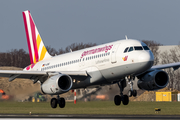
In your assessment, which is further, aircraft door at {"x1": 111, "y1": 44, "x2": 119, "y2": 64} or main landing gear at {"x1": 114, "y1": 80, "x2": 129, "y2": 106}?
main landing gear at {"x1": 114, "y1": 80, "x2": 129, "y2": 106}

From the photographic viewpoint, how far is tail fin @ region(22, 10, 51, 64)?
4527 cm

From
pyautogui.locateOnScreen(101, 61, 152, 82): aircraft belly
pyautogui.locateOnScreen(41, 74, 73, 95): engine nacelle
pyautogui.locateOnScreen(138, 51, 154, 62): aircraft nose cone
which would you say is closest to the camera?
pyautogui.locateOnScreen(138, 51, 154, 62): aircraft nose cone

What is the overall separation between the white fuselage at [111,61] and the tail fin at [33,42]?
8.67 m

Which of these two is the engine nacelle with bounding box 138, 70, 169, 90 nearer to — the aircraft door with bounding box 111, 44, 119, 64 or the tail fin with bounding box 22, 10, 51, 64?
the aircraft door with bounding box 111, 44, 119, 64

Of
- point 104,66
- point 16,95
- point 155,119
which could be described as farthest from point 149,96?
point 155,119

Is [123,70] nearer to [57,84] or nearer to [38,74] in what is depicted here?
[57,84]

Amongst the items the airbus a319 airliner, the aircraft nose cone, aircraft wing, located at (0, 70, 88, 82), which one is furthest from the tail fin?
the aircraft nose cone

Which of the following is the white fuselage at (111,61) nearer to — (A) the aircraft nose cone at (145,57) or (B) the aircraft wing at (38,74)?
(A) the aircraft nose cone at (145,57)

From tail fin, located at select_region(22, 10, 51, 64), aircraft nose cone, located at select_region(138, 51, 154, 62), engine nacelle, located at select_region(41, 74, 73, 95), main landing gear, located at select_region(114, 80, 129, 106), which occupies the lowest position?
Result: main landing gear, located at select_region(114, 80, 129, 106)

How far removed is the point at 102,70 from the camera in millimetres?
32812

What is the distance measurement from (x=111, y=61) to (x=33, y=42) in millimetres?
17598

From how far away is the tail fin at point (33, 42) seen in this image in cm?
4527

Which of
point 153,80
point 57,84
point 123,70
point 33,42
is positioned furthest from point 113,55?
point 33,42

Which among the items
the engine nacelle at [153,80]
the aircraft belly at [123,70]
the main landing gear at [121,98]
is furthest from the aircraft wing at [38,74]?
the engine nacelle at [153,80]
